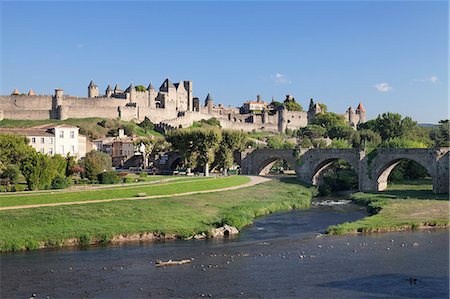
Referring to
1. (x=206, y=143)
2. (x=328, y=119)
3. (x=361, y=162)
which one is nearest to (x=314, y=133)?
(x=328, y=119)

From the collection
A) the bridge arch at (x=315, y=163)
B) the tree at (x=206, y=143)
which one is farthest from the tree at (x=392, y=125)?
the tree at (x=206, y=143)

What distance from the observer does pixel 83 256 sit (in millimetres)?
27500

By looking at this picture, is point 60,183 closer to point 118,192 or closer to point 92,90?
point 118,192

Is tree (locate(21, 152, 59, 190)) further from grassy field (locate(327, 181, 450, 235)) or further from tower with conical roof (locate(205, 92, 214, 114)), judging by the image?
tower with conical roof (locate(205, 92, 214, 114))

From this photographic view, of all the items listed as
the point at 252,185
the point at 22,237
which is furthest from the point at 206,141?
the point at 22,237

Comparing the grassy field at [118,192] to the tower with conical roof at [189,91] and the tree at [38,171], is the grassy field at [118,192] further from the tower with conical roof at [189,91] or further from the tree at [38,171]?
the tower with conical roof at [189,91]

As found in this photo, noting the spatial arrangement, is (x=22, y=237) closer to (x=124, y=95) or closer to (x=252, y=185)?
(x=252, y=185)

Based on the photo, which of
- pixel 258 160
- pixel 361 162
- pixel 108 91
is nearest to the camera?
pixel 361 162

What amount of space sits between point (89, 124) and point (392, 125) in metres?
51.2

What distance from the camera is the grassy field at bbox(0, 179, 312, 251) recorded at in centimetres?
3008

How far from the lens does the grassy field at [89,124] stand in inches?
3735

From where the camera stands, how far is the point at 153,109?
112562 millimetres

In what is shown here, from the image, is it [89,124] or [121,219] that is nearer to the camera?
[121,219]

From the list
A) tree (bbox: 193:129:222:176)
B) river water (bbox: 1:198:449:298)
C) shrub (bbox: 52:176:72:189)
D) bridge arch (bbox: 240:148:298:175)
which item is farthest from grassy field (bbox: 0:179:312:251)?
bridge arch (bbox: 240:148:298:175)
